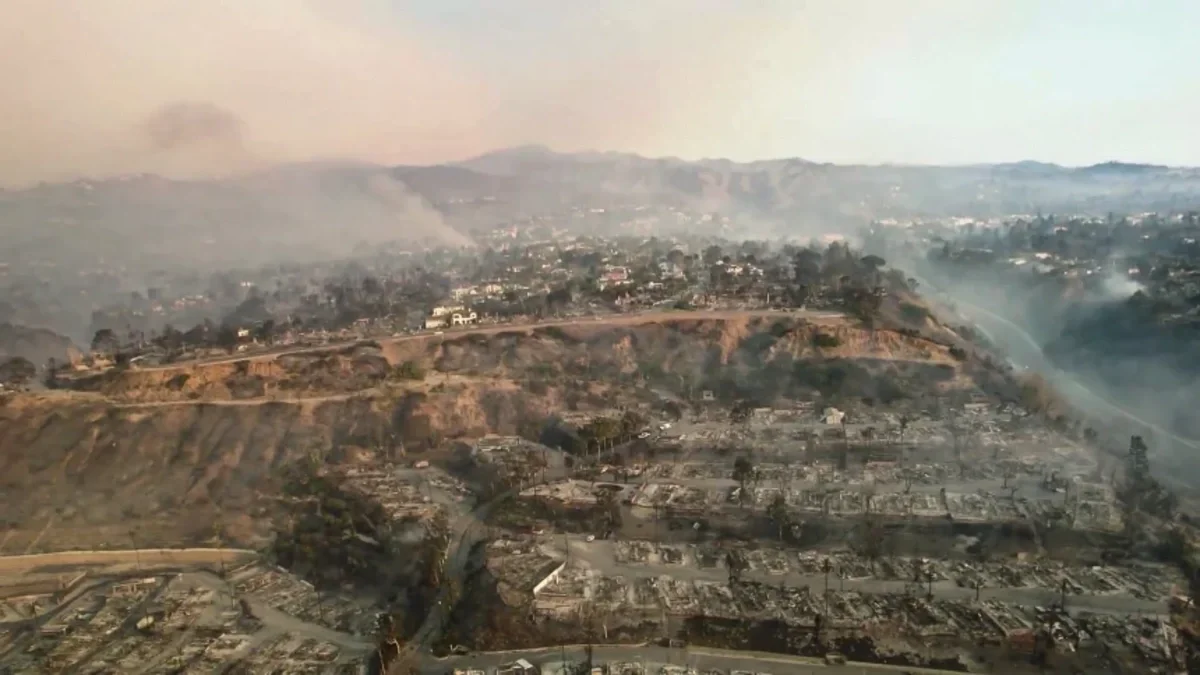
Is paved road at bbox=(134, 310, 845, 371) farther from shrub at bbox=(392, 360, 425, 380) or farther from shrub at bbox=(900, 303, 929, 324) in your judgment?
shrub at bbox=(900, 303, 929, 324)

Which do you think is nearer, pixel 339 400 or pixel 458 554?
pixel 458 554

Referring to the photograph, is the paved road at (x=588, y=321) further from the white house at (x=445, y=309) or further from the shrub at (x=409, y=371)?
the white house at (x=445, y=309)

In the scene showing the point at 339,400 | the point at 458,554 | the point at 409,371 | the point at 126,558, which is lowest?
the point at 126,558

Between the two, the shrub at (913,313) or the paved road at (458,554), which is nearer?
the paved road at (458,554)

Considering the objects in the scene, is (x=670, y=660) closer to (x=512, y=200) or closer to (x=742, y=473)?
(x=742, y=473)

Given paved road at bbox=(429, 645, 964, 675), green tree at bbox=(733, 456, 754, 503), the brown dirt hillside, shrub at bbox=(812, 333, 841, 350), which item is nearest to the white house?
the brown dirt hillside

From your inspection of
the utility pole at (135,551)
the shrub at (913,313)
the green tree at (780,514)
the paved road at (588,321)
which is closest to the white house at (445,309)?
the paved road at (588,321)

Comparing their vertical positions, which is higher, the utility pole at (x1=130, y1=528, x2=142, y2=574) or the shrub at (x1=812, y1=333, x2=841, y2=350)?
the shrub at (x1=812, y1=333, x2=841, y2=350)

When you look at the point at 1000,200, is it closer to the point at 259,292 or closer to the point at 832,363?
the point at 832,363

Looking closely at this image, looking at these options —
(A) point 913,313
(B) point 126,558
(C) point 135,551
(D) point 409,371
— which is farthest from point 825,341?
(B) point 126,558
